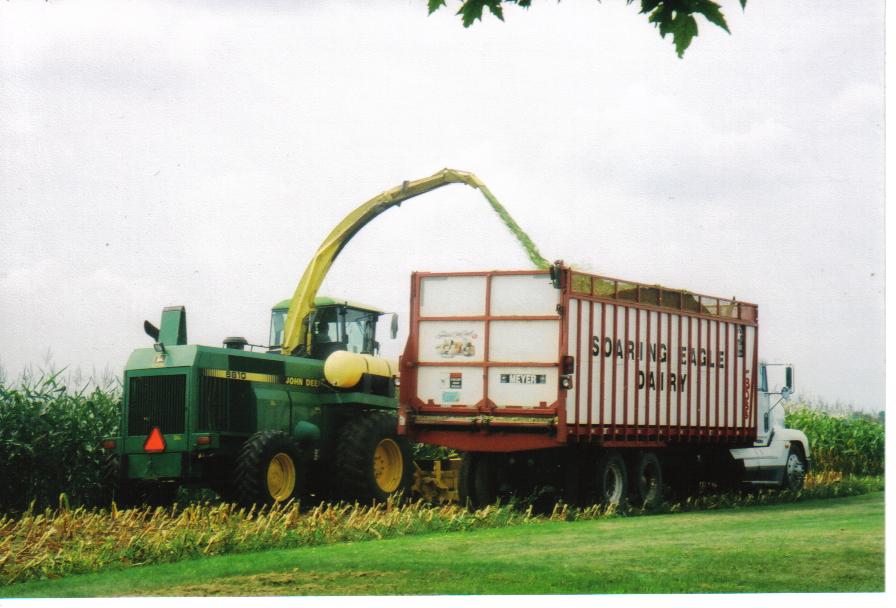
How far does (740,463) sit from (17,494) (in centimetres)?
1031

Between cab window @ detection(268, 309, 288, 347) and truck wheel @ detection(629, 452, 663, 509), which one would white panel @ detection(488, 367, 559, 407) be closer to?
truck wheel @ detection(629, 452, 663, 509)

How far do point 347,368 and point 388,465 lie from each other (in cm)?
144

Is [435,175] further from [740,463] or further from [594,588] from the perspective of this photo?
[594,588]

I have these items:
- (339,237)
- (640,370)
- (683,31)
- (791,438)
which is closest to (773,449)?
(791,438)

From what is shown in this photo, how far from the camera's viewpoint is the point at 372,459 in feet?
55.8

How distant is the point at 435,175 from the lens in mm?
→ 18250

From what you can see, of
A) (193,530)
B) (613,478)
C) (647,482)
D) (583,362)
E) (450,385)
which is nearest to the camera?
(193,530)

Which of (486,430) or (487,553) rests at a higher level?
(486,430)

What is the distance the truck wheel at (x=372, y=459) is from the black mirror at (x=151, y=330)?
2740mm

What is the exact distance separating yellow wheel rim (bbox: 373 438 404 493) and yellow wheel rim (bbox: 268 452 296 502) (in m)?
1.82

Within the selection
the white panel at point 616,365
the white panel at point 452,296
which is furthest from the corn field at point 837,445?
the white panel at point 452,296

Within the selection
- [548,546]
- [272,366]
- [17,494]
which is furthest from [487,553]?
[17,494]

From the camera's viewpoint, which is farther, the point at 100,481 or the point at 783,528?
the point at 100,481

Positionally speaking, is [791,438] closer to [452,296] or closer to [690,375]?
[690,375]
